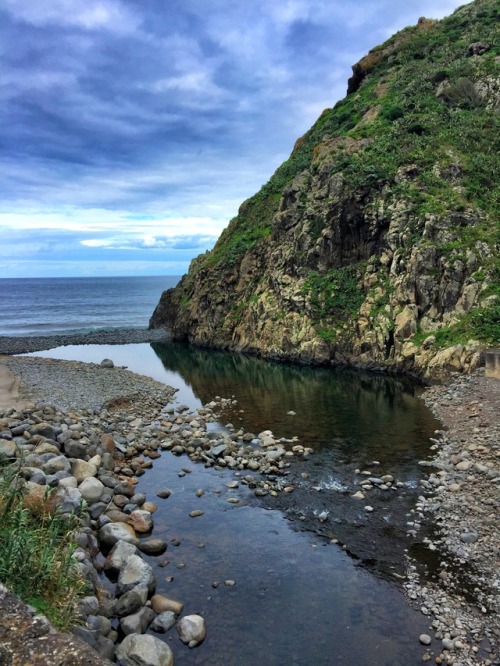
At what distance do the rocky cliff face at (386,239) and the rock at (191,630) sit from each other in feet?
99.3

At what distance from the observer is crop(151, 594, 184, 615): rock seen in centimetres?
1247

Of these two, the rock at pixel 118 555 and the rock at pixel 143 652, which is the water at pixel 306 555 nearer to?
the rock at pixel 143 652

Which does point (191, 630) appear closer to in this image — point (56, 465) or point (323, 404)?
point (56, 465)

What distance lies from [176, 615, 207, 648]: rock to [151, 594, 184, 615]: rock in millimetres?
498

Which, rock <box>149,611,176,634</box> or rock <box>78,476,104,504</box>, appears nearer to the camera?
rock <box>149,611,176,634</box>

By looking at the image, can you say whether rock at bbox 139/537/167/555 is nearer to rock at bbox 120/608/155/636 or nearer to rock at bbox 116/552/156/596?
rock at bbox 116/552/156/596

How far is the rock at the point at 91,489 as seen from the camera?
17.4 meters

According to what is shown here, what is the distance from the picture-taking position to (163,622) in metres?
12.0

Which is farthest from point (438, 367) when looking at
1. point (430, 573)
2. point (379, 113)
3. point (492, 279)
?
point (379, 113)

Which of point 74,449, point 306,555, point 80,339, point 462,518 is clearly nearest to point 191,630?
point 306,555

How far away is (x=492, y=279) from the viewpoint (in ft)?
131

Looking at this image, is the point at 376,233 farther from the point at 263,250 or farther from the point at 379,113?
the point at 379,113

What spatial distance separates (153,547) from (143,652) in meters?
5.07

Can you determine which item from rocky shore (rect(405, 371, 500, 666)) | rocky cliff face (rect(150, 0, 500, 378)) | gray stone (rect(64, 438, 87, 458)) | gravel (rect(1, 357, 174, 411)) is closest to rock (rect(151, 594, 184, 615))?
rocky shore (rect(405, 371, 500, 666))
